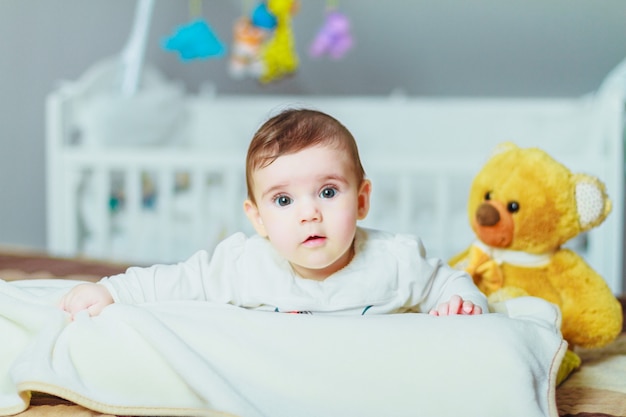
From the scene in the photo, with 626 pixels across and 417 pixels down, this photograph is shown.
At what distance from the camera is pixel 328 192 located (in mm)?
1012

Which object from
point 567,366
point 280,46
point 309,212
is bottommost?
point 567,366

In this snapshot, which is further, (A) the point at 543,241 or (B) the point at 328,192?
(A) the point at 543,241

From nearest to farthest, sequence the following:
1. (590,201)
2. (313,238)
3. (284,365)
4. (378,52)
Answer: (284,365) → (313,238) → (590,201) → (378,52)

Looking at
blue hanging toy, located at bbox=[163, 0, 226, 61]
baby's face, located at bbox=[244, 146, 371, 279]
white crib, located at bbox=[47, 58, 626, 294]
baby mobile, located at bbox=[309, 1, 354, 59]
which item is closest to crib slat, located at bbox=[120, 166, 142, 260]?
Answer: white crib, located at bbox=[47, 58, 626, 294]

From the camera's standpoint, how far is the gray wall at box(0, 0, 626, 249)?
3002mm

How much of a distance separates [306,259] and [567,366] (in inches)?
15.2

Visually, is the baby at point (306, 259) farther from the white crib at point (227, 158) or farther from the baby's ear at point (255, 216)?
the white crib at point (227, 158)

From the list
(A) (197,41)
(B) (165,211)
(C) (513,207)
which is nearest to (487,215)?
(C) (513,207)

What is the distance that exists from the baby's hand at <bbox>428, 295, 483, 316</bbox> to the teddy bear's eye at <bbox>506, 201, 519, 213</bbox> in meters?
0.30

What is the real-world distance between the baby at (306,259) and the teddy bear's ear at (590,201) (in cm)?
25

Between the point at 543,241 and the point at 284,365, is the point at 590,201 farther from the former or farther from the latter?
the point at 284,365

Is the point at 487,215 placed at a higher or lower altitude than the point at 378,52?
lower

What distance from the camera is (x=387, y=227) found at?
2.37 metres

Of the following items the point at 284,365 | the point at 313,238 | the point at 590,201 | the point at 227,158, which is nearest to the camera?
the point at 284,365
